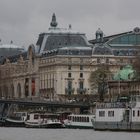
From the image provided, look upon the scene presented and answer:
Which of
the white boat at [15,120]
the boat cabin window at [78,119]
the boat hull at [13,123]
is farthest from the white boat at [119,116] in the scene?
the white boat at [15,120]

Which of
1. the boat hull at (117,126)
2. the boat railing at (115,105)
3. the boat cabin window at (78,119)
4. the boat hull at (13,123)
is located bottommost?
the boat hull at (13,123)

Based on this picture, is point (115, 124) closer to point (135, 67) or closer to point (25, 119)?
point (25, 119)

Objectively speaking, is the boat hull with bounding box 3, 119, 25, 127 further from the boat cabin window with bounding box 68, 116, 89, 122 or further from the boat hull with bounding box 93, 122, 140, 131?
the boat hull with bounding box 93, 122, 140, 131

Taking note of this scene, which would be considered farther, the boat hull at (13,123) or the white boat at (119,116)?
the boat hull at (13,123)

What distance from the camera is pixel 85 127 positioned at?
158 metres

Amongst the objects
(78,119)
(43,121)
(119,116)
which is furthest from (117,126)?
(43,121)

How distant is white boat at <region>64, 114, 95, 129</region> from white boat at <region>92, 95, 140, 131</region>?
8.02m

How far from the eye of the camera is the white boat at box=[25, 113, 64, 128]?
16396 cm

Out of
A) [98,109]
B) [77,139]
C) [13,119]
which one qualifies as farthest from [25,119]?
[77,139]

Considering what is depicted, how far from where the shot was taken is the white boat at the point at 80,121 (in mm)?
157750

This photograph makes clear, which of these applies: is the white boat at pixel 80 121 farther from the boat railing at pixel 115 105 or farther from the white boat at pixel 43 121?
the boat railing at pixel 115 105

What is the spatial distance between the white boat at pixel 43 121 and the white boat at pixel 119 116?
15.2 metres

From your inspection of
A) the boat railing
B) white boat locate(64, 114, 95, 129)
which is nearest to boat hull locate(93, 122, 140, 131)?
the boat railing

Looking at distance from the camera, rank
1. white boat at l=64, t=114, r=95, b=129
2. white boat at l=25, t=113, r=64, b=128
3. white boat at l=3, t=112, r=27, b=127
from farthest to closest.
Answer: white boat at l=3, t=112, r=27, b=127
white boat at l=25, t=113, r=64, b=128
white boat at l=64, t=114, r=95, b=129
